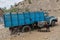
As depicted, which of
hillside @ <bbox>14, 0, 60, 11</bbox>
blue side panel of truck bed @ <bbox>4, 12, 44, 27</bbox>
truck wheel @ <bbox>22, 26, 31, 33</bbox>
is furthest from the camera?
hillside @ <bbox>14, 0, 60, 11</bbox>

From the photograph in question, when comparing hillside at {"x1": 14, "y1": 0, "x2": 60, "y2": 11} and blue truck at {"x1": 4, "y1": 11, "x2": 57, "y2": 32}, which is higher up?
hillside at {"x1": 14, "y1": 0, "x2": 60, "y2": 11}

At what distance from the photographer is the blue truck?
2064cm

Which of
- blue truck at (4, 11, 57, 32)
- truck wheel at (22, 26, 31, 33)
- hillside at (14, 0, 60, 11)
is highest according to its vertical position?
hillside at (14, 0, 60, 11)

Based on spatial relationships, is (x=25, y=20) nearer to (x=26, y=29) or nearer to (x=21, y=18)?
(x=21, y=18)

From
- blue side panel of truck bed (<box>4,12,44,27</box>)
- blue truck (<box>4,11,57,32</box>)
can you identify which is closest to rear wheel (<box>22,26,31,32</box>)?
blue truck (<box>4,11,57,32</box>)

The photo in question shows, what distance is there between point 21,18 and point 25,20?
467 mm

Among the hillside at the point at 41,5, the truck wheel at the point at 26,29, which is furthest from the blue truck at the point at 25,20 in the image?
the hillside at the point at 41,5

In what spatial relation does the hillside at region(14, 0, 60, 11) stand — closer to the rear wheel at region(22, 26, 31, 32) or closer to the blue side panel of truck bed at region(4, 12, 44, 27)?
the blue side panel of truck bed at region(4, 12, 44, 27)

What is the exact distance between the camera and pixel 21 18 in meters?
21.4

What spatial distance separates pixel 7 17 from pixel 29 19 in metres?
2.44

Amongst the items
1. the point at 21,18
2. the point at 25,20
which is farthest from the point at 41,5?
the point at 21,18

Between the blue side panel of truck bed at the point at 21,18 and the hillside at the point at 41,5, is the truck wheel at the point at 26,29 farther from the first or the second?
the hillside at the point at 41,5

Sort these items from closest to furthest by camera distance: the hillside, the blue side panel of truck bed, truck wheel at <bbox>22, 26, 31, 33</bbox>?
the blue side panel of truck bed, truck wheel at <bbox>22, 26, 31, 33</bbox>, the hillside

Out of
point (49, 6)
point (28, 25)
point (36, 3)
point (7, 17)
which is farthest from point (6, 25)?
point (36, 3)
